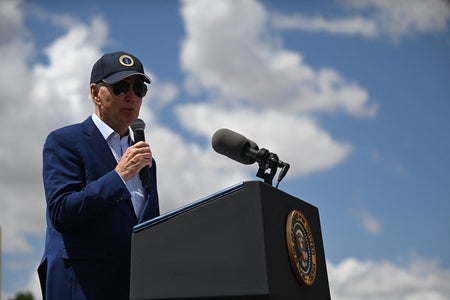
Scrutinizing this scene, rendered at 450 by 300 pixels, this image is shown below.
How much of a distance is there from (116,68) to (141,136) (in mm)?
576

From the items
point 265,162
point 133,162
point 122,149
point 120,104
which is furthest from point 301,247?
point 120,104

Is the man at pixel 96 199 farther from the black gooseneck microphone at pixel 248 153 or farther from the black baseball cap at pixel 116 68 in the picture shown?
the black gooseneck microphone at pixel 248 153

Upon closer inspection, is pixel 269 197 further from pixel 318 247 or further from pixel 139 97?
pixel 139 97

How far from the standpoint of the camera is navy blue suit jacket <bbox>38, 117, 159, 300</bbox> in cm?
323

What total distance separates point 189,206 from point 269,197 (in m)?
0.44

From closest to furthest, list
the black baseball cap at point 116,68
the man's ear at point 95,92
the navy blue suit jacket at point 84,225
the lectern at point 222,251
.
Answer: the lectern at point 222,251 < the navy blue suit jacket at point 84,225 < the black baseball cap at point 116,68 < the man's ear at point 95,92

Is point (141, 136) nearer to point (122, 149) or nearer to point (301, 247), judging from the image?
point (122, 149)

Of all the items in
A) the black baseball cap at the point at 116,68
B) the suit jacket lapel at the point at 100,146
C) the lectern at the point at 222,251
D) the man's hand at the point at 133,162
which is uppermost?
the black baseball cap at the point at 116,68

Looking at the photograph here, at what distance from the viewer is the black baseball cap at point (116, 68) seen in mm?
3830

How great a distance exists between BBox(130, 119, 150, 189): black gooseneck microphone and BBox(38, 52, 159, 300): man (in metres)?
0.10

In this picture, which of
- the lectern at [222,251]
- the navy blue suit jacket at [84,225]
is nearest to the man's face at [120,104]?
the navy blue suit jacket at [84,225]

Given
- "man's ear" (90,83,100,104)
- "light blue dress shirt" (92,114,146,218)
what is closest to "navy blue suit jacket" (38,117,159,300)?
"light blue dress shirt" (92,114,146,218)

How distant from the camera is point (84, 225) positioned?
11.1 ft

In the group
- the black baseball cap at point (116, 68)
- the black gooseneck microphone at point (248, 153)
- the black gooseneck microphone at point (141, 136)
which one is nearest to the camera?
the black gooseneck microphone at point (248, 153)
